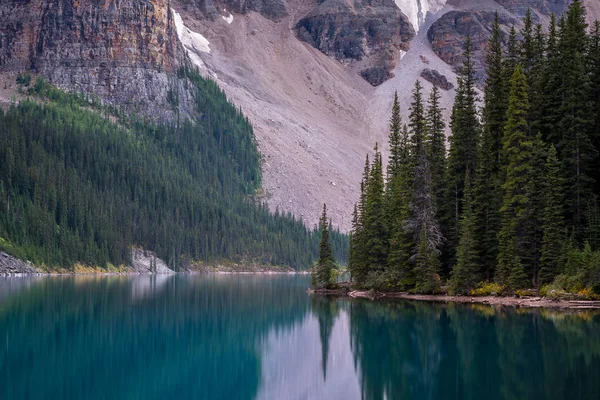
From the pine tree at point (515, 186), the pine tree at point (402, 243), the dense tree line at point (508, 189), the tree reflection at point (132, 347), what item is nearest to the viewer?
the tree reflection at point (132, 347)

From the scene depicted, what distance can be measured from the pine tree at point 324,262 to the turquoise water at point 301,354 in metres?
25.0

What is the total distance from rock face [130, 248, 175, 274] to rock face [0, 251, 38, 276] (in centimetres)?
3021

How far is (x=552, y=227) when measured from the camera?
5381cm

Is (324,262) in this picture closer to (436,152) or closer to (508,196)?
(436,152)

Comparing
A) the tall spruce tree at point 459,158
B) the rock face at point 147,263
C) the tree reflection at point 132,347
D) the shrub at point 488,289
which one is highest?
the tall spruce tree at point 459,158

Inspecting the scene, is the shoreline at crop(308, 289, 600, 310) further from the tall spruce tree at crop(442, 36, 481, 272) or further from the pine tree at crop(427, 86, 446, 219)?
the pine tree at crop(427, 86, 446, 219)

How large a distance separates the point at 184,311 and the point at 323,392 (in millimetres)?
31570

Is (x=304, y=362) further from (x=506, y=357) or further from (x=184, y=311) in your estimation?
(x=184, y=311)

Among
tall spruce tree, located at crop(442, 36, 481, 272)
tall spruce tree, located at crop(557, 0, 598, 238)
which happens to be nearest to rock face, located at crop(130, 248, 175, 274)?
tall spruce tree, located at crop(442, 36, 481, 272)

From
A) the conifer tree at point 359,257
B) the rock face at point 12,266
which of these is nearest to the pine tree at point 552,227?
the conifer tree at point 359,257

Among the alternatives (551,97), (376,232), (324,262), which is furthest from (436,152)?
(324,262)

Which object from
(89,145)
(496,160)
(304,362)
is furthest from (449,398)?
(89,145)

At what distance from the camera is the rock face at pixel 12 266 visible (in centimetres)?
11856

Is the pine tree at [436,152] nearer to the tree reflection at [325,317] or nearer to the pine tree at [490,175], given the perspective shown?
the pine tree at [490,175]
